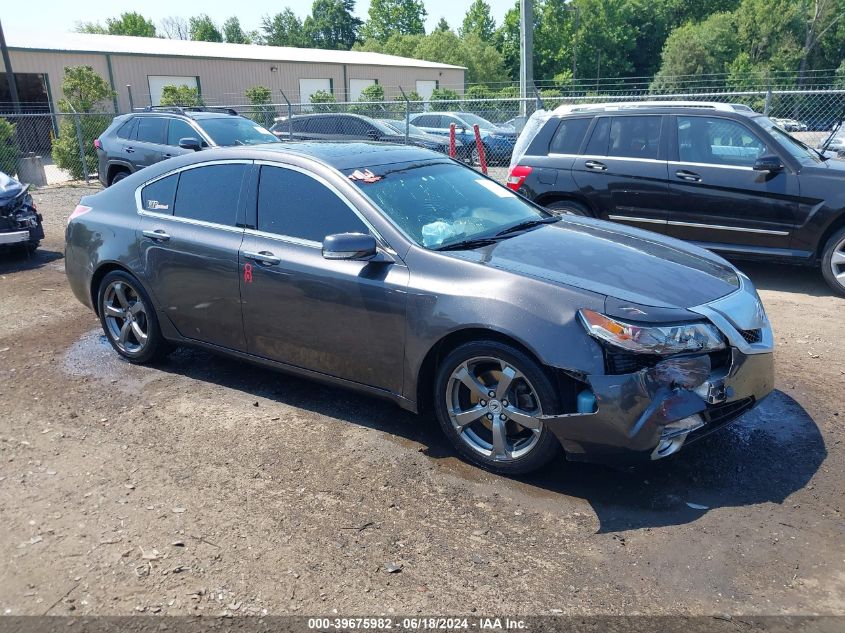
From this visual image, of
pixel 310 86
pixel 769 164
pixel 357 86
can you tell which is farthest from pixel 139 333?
pixel 357 86

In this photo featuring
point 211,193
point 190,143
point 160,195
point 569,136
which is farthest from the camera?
point 190,143

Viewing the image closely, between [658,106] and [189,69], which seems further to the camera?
[189,69]

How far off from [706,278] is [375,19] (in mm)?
101202

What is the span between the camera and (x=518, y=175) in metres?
8.45

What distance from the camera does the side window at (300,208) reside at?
14.2ft

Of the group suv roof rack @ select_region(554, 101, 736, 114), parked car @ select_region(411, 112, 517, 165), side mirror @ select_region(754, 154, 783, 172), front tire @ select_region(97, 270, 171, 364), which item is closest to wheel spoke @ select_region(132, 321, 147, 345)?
front tire @ select_region(97, 270, 171, 364)

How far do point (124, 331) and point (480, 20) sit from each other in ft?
294

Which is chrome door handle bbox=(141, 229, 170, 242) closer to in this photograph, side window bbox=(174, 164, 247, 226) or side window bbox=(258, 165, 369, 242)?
side window bbox=(174, 164, 247, 226)

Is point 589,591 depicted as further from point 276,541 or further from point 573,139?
point 573,139

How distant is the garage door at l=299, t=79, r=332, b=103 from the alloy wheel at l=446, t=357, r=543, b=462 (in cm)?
3830

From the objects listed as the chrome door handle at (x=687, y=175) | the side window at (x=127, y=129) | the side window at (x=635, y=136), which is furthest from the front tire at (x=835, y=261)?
the side window at (x=127, y=129)

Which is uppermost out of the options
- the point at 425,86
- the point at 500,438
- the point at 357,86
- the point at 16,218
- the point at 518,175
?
the point at 357,86

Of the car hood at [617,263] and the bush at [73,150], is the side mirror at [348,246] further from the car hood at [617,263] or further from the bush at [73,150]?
the bush at [73,150]

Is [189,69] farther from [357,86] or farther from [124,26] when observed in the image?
[124,26]
